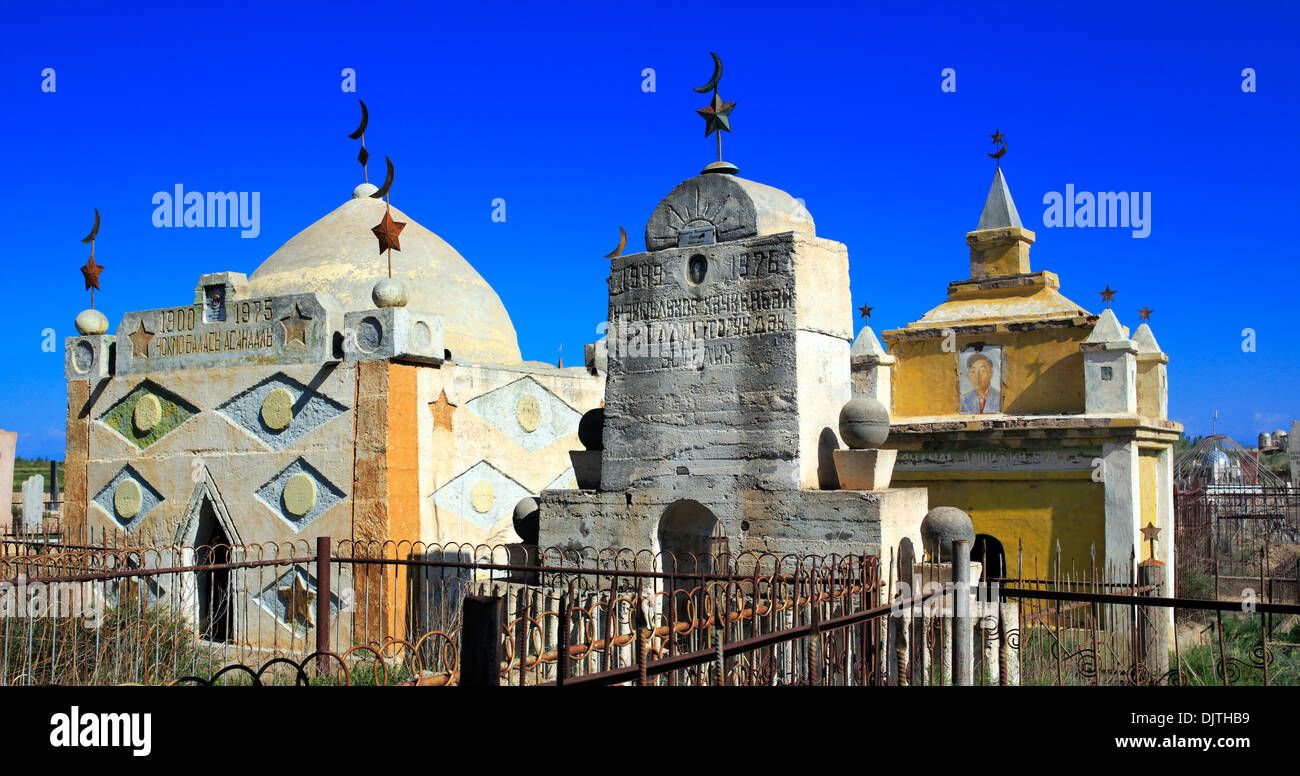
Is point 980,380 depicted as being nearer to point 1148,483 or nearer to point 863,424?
point 1148,483

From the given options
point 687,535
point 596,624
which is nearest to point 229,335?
point 687,535

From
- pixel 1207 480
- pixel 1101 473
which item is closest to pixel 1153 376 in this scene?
pixel 1101 473

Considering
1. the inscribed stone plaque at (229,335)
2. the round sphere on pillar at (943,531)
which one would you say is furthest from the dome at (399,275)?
the round sphere on pillar at (943,531)

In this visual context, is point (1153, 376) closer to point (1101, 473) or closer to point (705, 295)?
point (1101, 473)

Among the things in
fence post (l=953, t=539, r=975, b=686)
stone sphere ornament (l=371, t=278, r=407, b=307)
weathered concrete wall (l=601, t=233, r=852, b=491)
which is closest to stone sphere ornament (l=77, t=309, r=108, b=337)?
stone sphere ornament (l=371, t=278, r=407, b=307)

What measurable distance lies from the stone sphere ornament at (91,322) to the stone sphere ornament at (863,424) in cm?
973

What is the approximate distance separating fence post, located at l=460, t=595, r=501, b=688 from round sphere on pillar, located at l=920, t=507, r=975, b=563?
653cm

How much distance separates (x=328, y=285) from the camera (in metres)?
13.4

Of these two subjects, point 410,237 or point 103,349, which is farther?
point 410,237

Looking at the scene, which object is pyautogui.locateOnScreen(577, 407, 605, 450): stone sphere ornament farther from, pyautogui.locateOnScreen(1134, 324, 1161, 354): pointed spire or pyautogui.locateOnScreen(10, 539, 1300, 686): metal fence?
pyautogui.locateOnScreen(1134, 324, 1161, 354): pointed spire

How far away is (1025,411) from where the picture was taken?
15.6m

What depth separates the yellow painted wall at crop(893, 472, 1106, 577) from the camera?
1421cm
